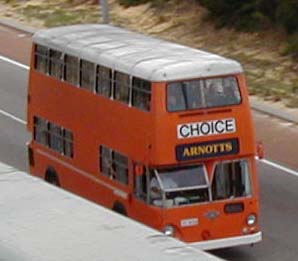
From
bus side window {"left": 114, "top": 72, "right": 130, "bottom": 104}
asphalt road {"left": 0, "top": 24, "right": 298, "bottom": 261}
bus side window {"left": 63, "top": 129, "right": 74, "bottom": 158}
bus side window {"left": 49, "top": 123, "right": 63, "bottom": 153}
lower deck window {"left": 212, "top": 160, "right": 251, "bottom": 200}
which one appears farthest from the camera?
bus side window {"left": 49, "top": 123, "right": 63, "bottom": 153}

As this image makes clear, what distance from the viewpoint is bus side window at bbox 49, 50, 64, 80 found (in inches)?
853

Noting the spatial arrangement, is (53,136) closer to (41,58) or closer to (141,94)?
(41,58)

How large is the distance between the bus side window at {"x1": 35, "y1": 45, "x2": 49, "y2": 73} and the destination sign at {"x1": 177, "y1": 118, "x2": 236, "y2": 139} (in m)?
4.85

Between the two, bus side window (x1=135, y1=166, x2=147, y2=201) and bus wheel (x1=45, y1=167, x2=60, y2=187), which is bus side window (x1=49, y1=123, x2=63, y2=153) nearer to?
bus wheel (x1=45, y1=167, x2=60, y2=187)

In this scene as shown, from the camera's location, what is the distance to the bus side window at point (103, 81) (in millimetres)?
19797

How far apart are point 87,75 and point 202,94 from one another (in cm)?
283

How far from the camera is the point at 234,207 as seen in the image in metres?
18.7

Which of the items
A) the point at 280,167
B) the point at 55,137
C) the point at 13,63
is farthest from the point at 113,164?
the point at 13,63

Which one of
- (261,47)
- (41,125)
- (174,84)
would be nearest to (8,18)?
(261,47)

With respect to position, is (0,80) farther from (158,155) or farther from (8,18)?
(158,155)

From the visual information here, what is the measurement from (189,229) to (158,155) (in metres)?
→ 1.29

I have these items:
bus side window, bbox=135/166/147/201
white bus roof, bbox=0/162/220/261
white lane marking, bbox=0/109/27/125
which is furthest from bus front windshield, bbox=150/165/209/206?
white lane marking, bbox=0/109/27/125

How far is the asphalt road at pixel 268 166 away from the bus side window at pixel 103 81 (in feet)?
9.90

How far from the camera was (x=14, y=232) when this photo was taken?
6430mm
